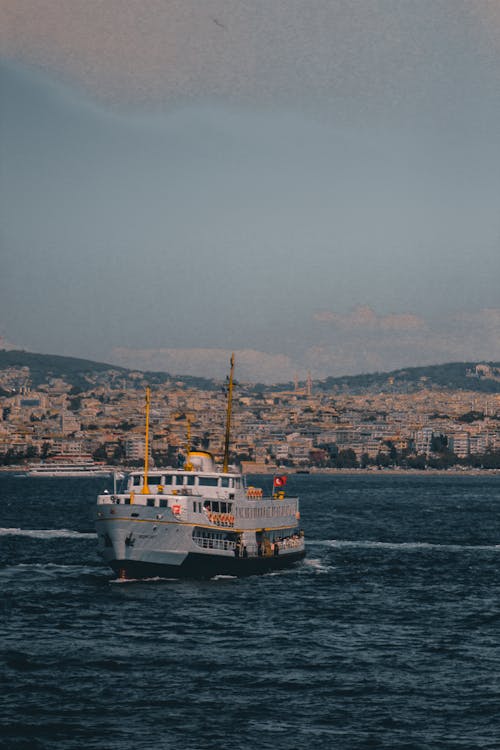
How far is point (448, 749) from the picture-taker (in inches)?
1176

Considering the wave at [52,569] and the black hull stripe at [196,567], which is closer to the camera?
the black hull stripe at [196,567]

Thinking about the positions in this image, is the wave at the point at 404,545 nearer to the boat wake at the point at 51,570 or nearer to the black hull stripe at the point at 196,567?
the black hull stripe at the point at 196,567

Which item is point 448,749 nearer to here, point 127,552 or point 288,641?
point 288,641

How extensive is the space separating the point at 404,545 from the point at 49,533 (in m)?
28.2

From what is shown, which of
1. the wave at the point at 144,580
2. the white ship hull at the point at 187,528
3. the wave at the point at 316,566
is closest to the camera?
the white ship hull at the point at 187,528

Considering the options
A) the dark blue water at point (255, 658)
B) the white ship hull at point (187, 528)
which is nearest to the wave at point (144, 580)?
the white ship hull at point (187, 528)

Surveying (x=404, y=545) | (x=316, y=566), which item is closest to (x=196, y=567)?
(x=316, y=566)

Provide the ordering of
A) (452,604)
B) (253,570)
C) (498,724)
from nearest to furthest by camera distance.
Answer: (498,724) → (452,604) → (253,570)

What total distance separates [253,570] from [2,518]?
193ft

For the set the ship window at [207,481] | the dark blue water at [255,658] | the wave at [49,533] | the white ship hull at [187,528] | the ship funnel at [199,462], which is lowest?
the dark blue water at [255,658]

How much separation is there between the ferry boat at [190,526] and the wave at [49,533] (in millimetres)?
28183

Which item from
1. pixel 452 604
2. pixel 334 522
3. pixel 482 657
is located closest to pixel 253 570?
pixel 452 604

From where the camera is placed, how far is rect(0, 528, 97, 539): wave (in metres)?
90.6

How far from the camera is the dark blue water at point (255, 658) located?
103 ft
